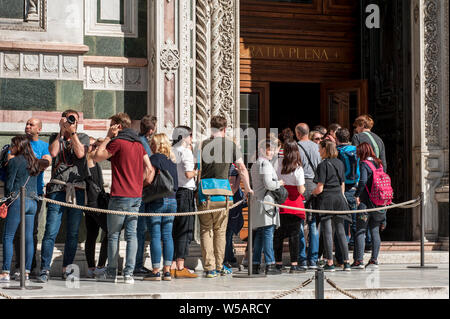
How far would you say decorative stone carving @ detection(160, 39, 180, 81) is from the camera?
1306 centimetres

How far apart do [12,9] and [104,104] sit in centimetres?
178

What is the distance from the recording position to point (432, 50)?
49.5 feet

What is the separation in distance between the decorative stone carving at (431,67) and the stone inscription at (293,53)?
81.9 inches

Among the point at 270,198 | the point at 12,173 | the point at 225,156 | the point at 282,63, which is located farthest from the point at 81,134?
the point at 282,63

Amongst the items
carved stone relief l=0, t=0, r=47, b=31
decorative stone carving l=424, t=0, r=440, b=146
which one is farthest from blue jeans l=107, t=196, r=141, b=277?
decorative stone carving l=424, t=0, r=440, b=146

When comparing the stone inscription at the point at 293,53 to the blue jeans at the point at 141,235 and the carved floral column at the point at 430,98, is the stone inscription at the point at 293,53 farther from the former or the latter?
the blue jeans at the point at 141,235

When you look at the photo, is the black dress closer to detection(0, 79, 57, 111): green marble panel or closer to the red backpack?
the red backpack

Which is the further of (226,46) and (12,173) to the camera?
(226,46)

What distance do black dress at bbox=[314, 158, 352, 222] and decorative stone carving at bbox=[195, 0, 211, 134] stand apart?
2296 millimetres

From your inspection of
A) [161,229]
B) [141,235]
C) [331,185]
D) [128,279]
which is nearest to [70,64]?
[141,235]

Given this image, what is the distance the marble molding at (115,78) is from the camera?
42.6 feet

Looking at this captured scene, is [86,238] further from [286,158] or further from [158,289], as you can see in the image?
[286,158]

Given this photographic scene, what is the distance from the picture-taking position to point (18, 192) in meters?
10.7

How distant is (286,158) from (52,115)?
3.12 metres
